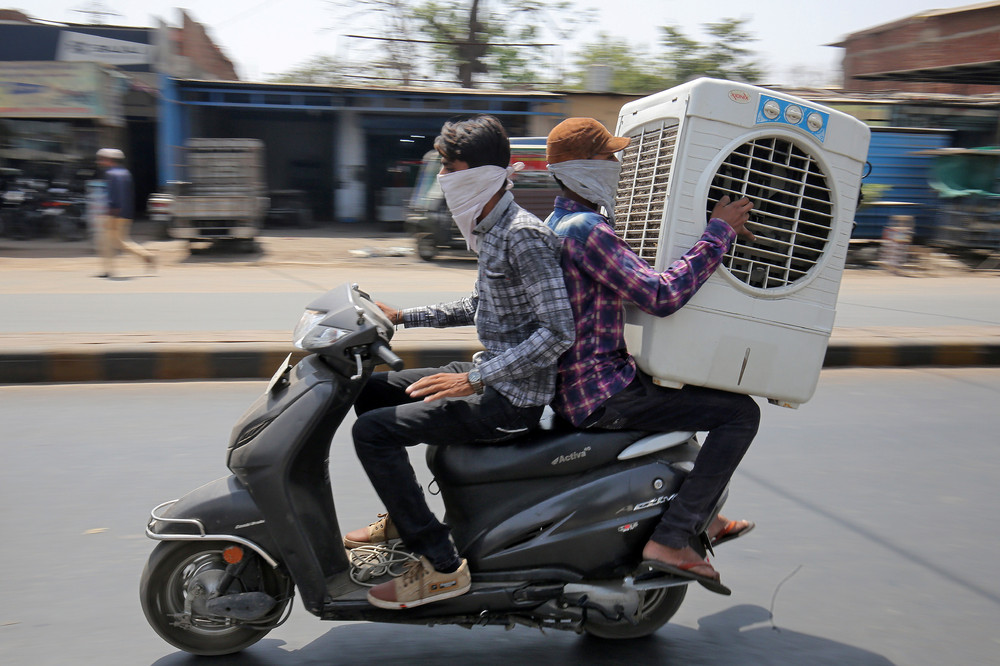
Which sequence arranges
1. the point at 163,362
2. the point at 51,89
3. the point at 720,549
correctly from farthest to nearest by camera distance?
the point at 51,89
the point at 163,362
the point at 720,549

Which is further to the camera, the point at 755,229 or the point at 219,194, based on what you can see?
the point at 219,194

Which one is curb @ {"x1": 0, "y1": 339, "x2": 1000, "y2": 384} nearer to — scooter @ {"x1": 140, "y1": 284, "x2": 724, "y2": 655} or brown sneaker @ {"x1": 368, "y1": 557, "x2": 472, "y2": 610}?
scooter @ {"x1": 140, "y1": 284, "x2": 724, "y2": 655}

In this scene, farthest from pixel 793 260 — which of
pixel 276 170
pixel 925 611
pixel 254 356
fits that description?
pixel 276 170

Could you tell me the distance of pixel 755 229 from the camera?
2557 millimetres

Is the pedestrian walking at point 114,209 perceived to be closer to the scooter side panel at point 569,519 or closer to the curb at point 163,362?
the curb at point 163,362

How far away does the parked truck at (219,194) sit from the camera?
14.8 m

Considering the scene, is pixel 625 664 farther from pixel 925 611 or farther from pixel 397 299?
pixel 397 299

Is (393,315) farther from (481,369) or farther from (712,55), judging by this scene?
(712,55)

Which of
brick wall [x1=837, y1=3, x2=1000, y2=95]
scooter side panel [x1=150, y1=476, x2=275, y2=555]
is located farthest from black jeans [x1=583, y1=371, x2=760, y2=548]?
brick wall [x1=837, y1=3, x2=1000, y2=95]

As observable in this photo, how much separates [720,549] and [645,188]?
1.57 meters

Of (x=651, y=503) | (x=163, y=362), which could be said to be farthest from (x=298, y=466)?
(x=163, y=362)

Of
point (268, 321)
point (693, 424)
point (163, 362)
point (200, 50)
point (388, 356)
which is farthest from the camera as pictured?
point (200, 50)

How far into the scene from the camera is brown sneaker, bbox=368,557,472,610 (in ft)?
7.95

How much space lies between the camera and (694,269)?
2352 mm
